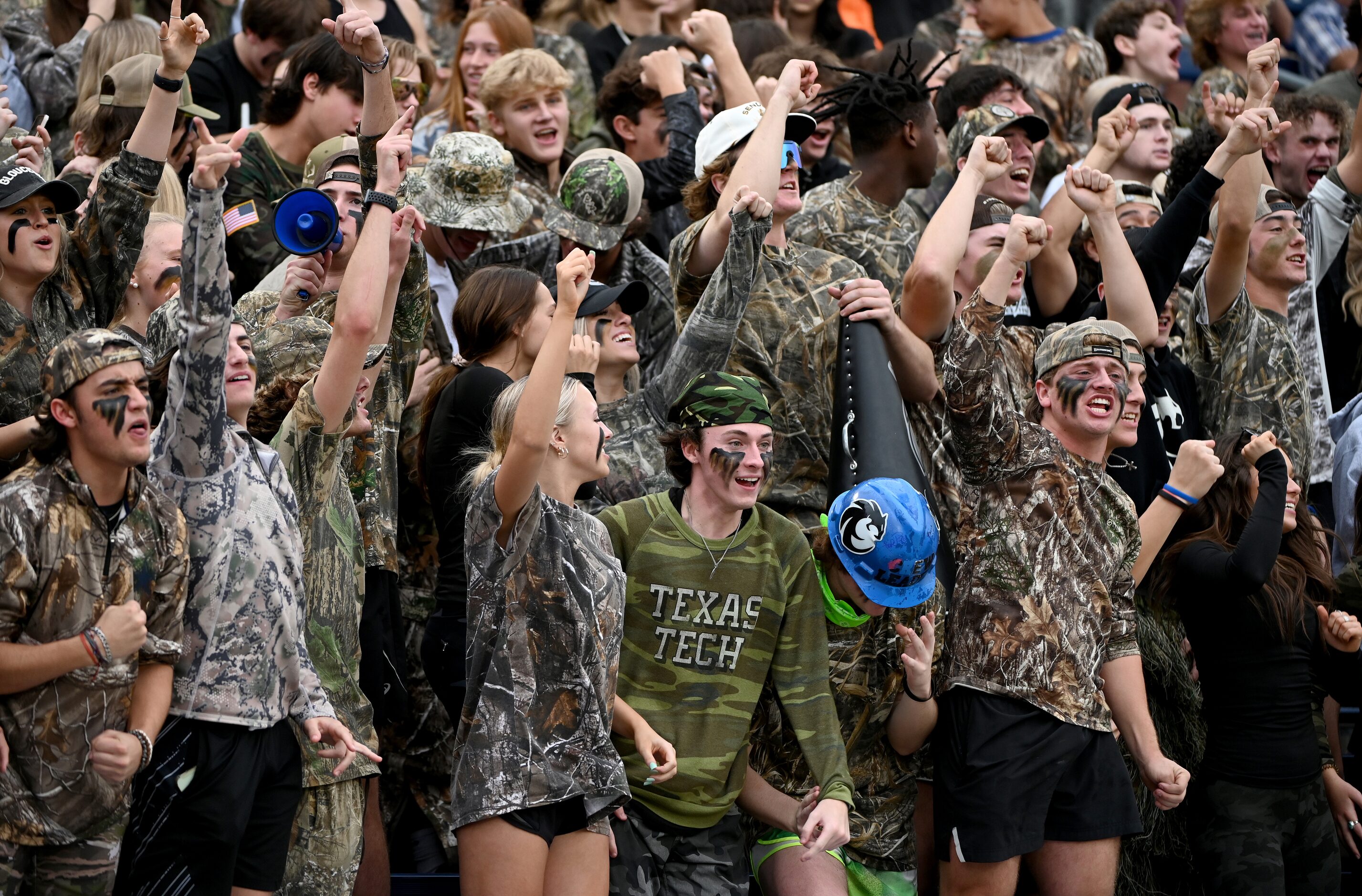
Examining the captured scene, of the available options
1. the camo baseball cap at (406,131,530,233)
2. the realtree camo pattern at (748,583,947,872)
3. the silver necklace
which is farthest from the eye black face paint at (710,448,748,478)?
the camo baseball cap at (406,131,530,233)

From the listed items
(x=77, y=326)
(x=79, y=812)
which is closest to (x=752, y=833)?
(x=79, y=812)

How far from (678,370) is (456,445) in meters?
0.78

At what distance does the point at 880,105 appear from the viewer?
6293 mm

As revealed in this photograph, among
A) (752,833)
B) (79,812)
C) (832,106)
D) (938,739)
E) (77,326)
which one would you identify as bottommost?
(752,833)

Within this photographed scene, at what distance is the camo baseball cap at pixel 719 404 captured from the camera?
16.1ft

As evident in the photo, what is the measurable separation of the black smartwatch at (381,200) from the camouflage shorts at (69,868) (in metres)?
1.87

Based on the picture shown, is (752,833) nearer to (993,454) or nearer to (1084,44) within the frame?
(993,454)

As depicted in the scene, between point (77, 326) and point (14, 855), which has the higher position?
point (77, 326)

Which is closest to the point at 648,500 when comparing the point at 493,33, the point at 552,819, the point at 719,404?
the point at 719,404

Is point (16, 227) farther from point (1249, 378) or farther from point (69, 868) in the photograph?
point (1249, 378)

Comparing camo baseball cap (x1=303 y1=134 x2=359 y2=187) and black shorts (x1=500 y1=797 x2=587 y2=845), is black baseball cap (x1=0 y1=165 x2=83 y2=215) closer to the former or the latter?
camo baseball cap (x1=303 y1=134 x2=359 y2=187)

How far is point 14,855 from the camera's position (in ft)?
12.5

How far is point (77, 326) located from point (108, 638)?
149 centimetres

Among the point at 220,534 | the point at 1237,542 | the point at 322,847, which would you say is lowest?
the point at 322,847
